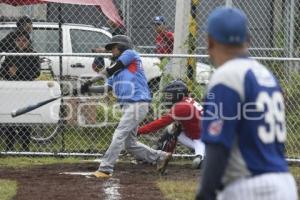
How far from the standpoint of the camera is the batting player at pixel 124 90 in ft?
31.9

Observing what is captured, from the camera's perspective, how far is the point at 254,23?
15.8m

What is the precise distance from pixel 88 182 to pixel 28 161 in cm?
221

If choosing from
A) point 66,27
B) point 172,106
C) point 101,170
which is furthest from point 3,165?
point 66,27

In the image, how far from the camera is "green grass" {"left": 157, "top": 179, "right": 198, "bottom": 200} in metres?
8.38

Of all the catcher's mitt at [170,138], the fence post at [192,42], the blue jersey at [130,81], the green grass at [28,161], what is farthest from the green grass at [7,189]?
the fence post at [192,42]

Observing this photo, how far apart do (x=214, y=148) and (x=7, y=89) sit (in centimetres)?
791

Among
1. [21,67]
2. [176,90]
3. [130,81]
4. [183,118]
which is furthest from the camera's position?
[21,67]

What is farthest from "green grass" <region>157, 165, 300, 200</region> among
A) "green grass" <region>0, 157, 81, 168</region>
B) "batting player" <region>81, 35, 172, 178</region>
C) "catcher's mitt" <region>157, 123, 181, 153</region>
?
"green grass" <region>0, 157, 81, 168</region>

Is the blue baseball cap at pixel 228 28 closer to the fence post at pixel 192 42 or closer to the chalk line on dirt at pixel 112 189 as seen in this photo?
the chalk line on dirt at pixel 112 189

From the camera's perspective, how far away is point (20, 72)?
11.6 meters

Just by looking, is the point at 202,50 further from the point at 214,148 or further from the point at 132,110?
the point at 214,148

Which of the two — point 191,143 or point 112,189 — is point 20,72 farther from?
point 112,189

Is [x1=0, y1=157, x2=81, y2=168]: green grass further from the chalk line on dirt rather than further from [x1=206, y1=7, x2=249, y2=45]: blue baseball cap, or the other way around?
[x1=206, y1=7, x2=249, y2=45]: blue baseball cap

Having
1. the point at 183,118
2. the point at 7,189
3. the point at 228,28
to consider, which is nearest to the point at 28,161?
the point at 183,118
